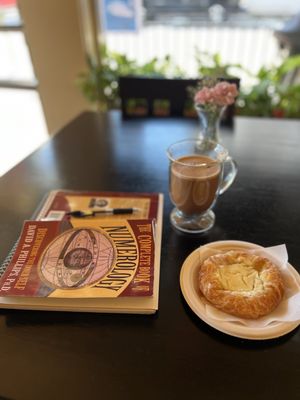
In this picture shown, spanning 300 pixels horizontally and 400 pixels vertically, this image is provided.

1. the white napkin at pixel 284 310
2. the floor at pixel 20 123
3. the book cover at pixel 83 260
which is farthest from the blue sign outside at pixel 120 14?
the white napkin at pixel 284 310

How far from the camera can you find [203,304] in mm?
516

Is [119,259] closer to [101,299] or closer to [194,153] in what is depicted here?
[101,299]

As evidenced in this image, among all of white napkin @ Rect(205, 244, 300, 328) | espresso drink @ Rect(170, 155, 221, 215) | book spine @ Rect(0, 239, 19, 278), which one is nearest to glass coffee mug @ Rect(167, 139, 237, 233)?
espresso drink @ Rect(170, 155, 221, 215)

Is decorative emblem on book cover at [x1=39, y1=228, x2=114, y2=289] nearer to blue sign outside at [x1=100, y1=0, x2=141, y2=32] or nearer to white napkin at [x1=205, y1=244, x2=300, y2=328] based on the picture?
white napkin at [x1=205, y1=244, x2=300, y2=328]

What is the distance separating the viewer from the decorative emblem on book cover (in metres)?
0.54

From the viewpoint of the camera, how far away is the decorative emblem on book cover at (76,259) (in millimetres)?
539

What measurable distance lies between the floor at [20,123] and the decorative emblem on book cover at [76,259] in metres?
2.42

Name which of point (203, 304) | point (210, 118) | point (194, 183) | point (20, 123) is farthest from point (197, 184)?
point (20, 123)

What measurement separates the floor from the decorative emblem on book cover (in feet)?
7.95

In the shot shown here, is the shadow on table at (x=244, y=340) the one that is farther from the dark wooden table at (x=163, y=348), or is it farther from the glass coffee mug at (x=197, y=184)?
the glass coffee mug at (x=197, y=184)

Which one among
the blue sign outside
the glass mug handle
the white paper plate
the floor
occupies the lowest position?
the floor

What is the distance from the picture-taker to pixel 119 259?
0.58m

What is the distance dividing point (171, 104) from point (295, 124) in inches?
22.4

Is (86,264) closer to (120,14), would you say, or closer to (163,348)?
(163,348)
